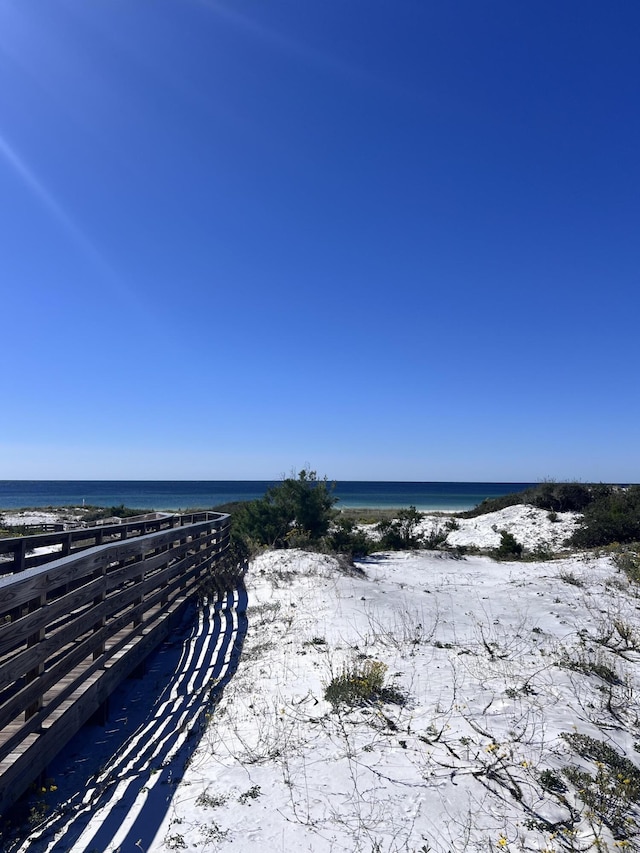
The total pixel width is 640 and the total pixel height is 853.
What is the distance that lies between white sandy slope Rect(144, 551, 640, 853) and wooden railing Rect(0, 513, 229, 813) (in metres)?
1.25

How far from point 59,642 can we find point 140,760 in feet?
4.21

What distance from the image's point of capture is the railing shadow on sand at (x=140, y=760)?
3398 millimetres

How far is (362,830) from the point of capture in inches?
125

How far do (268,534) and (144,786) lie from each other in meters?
13.0

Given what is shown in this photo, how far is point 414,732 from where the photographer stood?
4348mm

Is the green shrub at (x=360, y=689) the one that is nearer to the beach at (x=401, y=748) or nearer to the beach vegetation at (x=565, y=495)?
the beach at (x=401, y=748)

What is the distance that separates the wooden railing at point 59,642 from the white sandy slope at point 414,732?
1248 mm

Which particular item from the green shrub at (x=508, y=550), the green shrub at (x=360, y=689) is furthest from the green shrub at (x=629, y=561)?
the green shrub at (x=360, y=689)

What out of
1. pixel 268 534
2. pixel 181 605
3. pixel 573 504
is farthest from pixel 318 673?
pixel 573 504

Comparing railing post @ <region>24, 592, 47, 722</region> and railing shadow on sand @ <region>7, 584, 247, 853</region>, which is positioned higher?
railing post @ <region>24, 592, 47, 722</region>

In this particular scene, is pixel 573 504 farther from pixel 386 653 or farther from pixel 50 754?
pixel 50 754

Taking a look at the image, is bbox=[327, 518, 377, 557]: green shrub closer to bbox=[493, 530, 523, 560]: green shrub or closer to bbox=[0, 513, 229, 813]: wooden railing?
bbox=[493, 530, 523, 560]: green shrub

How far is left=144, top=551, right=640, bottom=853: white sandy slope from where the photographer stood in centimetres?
320

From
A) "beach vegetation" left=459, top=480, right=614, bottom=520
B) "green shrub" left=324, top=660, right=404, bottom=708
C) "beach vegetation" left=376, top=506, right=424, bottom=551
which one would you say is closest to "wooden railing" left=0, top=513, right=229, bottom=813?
"green shrub" left=324, top=660, right=404, bottom=708
